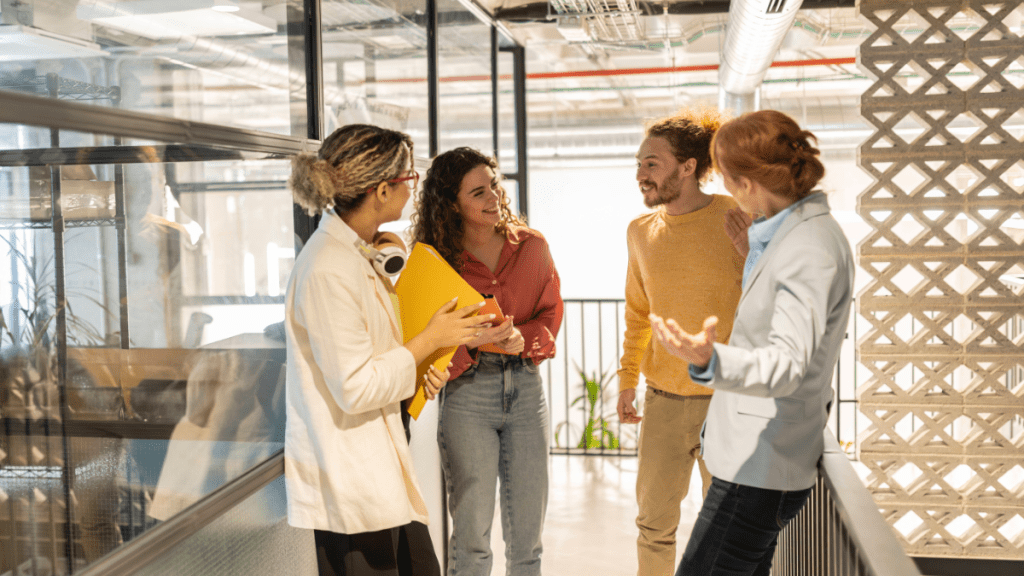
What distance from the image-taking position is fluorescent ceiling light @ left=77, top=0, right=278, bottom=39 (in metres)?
1.20

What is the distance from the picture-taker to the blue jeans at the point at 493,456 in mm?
1980

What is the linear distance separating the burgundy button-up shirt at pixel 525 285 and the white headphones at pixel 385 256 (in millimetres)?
452

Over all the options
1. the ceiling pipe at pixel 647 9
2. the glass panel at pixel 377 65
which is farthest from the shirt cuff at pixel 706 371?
the ceiling pipe at pixel 647 9

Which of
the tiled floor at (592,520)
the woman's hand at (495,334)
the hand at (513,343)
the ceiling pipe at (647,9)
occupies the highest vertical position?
the ceiling pipe at (647,9)

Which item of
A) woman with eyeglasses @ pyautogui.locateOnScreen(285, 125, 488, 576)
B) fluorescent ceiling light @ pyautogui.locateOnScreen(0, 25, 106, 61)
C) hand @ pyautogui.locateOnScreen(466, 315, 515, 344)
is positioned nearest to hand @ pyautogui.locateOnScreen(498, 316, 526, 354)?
hand @ pyautogui.locateOnScreen(466, 315, 515, 344)

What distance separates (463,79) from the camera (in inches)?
145

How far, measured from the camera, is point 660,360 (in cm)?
212

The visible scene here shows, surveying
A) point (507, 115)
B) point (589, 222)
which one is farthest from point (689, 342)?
point (589, 222)

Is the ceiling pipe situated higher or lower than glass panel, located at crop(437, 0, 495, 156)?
higher

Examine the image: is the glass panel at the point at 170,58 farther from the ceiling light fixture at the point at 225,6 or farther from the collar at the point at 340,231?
the collar at the point at 340,231

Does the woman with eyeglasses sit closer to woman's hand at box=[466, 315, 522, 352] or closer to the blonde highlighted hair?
the blonde highlighted hair

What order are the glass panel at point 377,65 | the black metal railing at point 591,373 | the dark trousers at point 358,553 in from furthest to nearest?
the black metal railing at point 591,373
the glass panel at point 377,65
the dark trousers at point 358,553

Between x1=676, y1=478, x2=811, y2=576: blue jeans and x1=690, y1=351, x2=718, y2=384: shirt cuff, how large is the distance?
0.34 m

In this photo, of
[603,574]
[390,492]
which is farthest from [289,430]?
[603,574]
